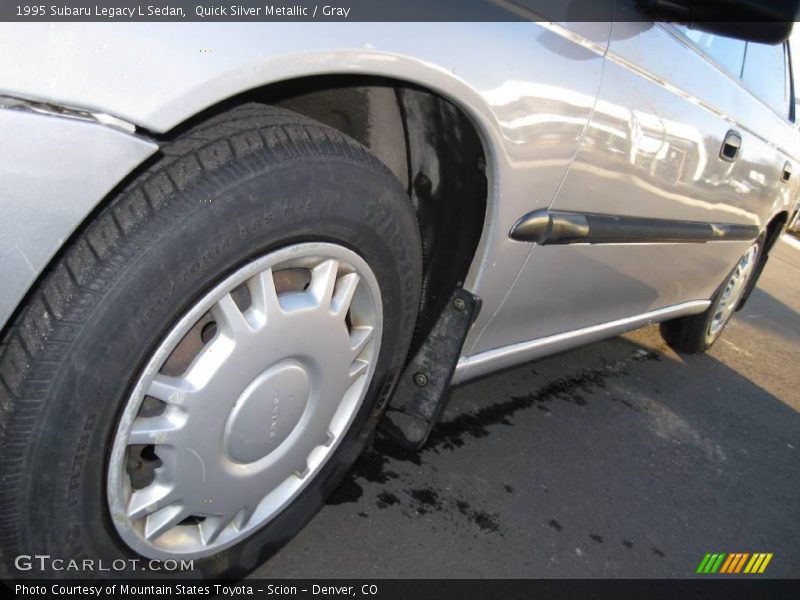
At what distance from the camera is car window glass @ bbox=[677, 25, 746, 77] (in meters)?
2.10

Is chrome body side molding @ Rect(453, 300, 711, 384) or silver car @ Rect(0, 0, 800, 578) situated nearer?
silver car @ Rect(0, 0, 800, 578)

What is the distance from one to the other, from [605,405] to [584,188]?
1460mm

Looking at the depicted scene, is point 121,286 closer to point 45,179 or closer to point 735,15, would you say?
point 45,179

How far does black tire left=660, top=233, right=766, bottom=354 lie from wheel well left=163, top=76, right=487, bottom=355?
7.64 feet

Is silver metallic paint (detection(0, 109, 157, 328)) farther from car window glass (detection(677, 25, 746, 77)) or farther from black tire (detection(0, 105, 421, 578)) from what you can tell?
car window glass (detection(677, 25, 746, 77))

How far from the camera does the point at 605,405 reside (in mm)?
2844

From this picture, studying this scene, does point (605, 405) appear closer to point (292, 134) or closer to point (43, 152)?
point (292, 134)

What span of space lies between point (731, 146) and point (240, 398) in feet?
6.39

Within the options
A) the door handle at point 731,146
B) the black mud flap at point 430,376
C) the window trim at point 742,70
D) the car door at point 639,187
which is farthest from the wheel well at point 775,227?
the black mud flap at point 430,376

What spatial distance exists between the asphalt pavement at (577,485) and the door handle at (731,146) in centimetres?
112

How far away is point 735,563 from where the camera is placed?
2.08m

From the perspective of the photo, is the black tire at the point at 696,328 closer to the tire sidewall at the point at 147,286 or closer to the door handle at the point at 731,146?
the door handle at the point at 731,146

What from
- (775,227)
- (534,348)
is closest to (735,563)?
(534,348)

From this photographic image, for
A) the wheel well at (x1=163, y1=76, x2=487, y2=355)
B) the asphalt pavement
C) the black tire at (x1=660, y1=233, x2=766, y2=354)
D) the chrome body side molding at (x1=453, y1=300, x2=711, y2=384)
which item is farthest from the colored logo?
the black tire at (x1=660, y1=233, x2=766, y2=354)
